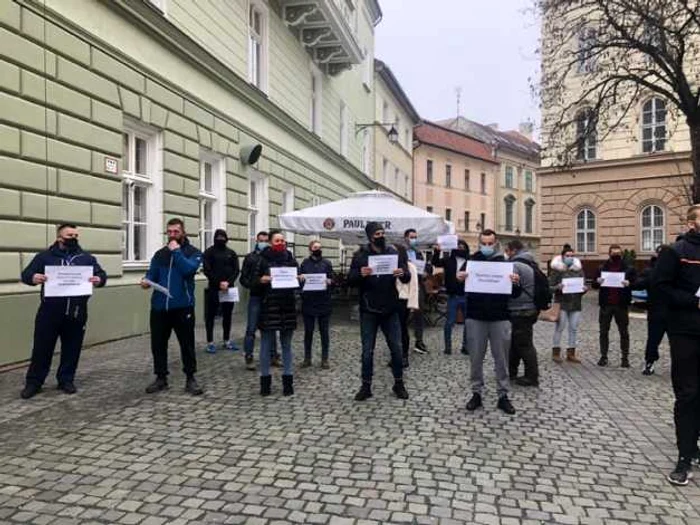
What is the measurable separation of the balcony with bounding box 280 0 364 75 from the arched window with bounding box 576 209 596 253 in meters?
15.4

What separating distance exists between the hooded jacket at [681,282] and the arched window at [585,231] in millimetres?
28787

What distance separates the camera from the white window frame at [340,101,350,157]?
2703 centimetres

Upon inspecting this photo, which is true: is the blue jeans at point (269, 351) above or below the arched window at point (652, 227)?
below

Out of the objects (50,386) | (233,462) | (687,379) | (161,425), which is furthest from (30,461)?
(687,379)

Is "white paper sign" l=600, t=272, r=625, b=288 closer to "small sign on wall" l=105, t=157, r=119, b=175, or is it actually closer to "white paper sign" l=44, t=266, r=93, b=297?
"white paper sign" l=44, t=266, r=93, b=297

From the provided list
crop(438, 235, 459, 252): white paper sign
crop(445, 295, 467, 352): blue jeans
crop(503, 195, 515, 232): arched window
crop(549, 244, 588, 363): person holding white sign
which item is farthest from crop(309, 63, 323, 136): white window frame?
crop(503, 195, 515, 232): arched window

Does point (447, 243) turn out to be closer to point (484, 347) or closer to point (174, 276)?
point (484, 347)

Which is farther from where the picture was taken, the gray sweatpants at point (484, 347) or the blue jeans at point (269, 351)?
the blue jeans at point (269, 351)

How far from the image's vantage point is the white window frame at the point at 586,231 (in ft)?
104

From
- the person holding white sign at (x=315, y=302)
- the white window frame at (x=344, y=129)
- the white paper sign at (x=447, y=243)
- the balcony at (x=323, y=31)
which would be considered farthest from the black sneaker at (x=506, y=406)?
the white window frame at (x=344, y=129)

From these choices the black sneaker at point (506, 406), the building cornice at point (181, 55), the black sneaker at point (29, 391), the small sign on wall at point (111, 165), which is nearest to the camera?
the black sneaker at point (506, 406)

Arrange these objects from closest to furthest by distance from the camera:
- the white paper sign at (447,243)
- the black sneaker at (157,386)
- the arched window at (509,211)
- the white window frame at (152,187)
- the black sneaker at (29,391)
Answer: the black sneaker at (29,391) < the black sneaker at (157,386) < the white paper sign at (447,243) < the white window frame at (152,187) < the arched window at (509,211)

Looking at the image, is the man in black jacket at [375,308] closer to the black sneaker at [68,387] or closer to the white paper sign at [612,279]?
the black sneaker at [68,387]

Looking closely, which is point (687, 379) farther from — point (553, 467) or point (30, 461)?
point (30, 461)
